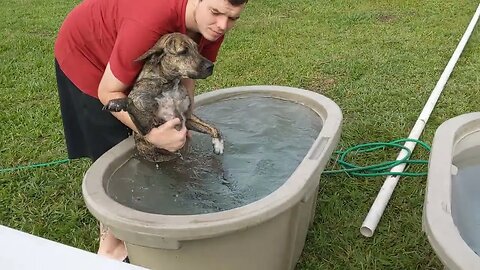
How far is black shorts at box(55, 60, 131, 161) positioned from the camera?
253cm

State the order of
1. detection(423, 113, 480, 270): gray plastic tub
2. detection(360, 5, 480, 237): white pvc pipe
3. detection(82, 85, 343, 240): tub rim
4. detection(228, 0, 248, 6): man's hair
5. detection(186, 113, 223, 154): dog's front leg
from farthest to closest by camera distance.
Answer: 1. detection(360, 5, 480, 237): white pvc pipe
2. detection(186, 113, 223, 154): dog's front leg
3. detection(228, 0, 248, 6): man's hair
4. detection(82, 85, 343, 240): tub rim
5. detection(423, 113, 480, 270): gray plastic tub

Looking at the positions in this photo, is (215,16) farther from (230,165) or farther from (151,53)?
(230,165)

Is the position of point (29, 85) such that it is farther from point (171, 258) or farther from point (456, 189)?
point (456, 189)

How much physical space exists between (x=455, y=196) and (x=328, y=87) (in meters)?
2.50

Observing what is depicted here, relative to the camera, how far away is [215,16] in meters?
2.12

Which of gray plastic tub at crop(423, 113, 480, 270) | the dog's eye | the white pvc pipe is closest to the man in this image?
the dog's eye

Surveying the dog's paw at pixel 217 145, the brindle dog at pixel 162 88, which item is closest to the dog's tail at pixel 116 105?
the brindle dog at pixel 162 88

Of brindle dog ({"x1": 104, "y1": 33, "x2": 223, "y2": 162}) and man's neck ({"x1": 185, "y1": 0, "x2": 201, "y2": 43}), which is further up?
man's neck ({"x1": 185, "y1": 0, "x2": 201, "y2": 43})

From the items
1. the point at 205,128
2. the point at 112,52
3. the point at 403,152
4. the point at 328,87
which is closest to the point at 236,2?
the point at 112,52

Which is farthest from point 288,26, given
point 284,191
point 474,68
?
point 284,191

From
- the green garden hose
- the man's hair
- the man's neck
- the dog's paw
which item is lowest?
the green garden hose

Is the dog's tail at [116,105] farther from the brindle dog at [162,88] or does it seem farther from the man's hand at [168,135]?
the man's hand at [168,135]

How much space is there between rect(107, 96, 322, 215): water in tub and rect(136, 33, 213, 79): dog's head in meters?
0.47

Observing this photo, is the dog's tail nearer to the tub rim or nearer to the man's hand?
the man's hand
